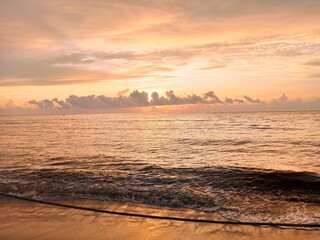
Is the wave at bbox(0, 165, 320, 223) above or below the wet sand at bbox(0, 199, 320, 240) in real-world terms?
below

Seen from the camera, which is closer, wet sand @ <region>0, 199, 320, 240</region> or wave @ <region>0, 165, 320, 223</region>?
wet sand @ <region>0, 199, 320, 240</region>

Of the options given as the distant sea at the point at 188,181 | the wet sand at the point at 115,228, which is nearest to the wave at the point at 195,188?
the distant sea at the point at 188,181

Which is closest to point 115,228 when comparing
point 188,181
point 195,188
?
point 195,188

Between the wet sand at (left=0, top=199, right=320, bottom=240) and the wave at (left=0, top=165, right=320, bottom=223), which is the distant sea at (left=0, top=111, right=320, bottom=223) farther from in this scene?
the wet sand at (left=0, top=199, right=320, bottom=240)

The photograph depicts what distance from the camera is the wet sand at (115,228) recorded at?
20.7 feet

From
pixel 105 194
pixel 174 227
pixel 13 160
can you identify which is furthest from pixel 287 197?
pixel 13 160

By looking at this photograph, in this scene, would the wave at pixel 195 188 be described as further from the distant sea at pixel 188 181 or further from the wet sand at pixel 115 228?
the wet sand at pixel 115 228

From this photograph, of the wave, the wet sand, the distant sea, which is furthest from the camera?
the distant sea

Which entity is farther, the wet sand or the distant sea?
the distant sea

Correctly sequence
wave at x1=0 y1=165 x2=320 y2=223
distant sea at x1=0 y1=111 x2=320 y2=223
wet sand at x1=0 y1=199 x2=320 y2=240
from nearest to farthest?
wet sand at x1=0 y1=199 x2=320 y2=240 < wave at x1=0 y1=165 x2=320 y2=223 < distant sea at x1=0 y1=111 x2=320 y2=223

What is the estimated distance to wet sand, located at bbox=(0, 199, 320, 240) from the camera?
632cm

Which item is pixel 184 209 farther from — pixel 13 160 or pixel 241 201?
pixel 13 160

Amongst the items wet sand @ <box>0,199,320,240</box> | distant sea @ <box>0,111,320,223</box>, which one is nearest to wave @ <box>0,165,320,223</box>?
distant sea @ <box>0,111,320,223</box>

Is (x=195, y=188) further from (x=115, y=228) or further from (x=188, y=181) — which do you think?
(x=115, y=228)
